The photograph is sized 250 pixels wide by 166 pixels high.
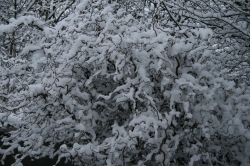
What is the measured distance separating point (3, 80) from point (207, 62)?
2.48 m

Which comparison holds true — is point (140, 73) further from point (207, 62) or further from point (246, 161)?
point (246, 161)

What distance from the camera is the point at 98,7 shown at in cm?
→ 281

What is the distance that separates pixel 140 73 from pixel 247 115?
128 cm

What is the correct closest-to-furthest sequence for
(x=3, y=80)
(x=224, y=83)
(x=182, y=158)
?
(x=224, y=83)
(x=182, y=158)
(x=3, y=80)

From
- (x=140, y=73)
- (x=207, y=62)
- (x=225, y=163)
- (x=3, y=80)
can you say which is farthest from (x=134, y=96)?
(x=3, y=80)

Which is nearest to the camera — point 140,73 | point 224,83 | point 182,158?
point 140,73

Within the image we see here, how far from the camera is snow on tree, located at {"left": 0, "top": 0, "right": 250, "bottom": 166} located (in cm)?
236

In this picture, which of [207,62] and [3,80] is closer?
[207,62]

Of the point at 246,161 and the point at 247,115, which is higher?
the point at 247,115

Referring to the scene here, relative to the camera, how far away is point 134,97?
97.0 inches

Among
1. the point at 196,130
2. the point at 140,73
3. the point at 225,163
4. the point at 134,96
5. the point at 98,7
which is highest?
the point at 98,7

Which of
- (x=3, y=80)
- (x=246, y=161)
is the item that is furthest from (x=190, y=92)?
(x=3, y=80)

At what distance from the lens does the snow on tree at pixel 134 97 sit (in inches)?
92.9

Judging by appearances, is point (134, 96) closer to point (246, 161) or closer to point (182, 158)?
point (182, 158)
